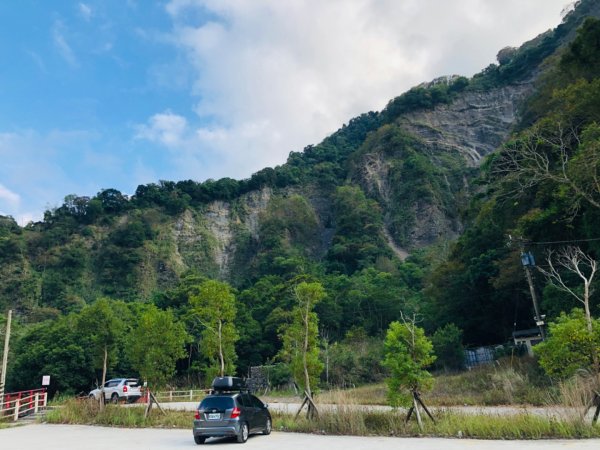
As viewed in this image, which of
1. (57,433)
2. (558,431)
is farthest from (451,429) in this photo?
(57,433)

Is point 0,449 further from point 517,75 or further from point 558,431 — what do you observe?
point 517,75

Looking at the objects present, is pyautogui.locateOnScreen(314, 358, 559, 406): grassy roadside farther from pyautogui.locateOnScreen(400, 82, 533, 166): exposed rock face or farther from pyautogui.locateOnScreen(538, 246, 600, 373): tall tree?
pyautogui.locateOnScreen(400, 82, 533, 166): exposed rock face

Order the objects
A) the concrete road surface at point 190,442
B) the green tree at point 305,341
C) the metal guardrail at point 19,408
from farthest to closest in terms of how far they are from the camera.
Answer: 1. the metal guardrail at point 19,408
2. the green tree at point 305,341
3. the concrete road surface at point 190,442

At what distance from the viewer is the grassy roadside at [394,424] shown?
30.0 feet

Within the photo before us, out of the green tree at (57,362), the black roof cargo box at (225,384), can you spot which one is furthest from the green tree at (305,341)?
the green tree at (57,362)

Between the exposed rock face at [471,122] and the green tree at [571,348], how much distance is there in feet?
280

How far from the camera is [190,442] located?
1143cm

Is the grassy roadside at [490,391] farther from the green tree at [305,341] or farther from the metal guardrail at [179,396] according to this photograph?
the metal guardrail at [179,396]

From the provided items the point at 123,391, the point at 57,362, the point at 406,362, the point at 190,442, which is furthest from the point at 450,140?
the point at 190,442

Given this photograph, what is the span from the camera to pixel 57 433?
14.0 metres

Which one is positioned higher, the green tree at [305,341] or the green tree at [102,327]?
the green tree at [102,327]

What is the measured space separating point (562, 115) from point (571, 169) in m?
8.01

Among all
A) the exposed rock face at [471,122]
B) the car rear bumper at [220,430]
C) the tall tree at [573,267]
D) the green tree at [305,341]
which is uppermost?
the exposed rock face at [471,122]

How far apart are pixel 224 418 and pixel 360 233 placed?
69.5m
